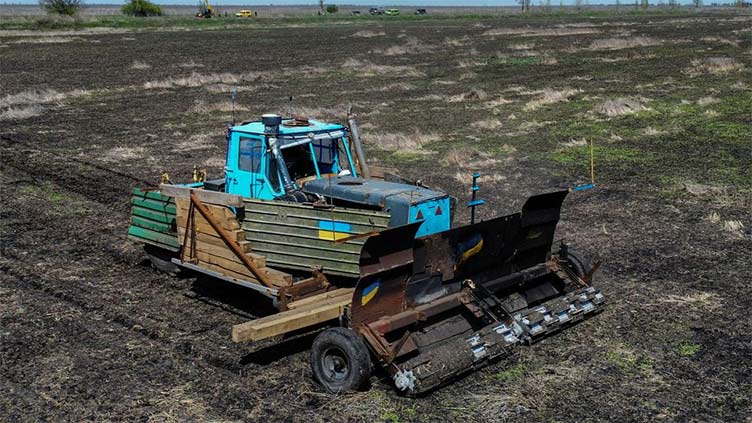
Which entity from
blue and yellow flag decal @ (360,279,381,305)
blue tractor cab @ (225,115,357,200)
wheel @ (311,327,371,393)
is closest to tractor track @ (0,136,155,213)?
blue tractor cab @ (225,115,357,200)

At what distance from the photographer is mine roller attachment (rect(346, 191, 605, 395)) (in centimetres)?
822

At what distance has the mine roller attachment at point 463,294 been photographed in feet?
27.0

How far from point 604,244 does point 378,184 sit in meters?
5.12

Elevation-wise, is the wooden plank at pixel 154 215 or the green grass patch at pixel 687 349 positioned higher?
the wooden plank at pixel 154 215

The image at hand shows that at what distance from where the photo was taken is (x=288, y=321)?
28.0 feet

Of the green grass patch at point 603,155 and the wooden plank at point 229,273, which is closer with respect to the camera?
the wooden plank at point 229,273

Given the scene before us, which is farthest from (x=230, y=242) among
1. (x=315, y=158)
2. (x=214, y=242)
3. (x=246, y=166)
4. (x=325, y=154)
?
(x=325, y=154)

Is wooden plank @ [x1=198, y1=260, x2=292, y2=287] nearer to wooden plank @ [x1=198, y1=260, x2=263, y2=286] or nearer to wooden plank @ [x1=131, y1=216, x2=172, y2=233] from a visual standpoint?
wooden plank @ [x1=198, y1=260, x2=263, y2=286]

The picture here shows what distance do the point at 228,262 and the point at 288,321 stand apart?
2334 millimetres

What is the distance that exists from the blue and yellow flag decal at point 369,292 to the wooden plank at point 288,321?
0.70 m

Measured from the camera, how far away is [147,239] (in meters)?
12.2

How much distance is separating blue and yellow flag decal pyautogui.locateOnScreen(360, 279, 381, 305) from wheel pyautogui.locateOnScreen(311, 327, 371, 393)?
1.28ft

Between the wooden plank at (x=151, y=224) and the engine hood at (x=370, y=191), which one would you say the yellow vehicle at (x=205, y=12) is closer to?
the wooden plank at (x=151, y=224)

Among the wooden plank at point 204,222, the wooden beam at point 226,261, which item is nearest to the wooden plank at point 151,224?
the wooden plank at point 204,222
